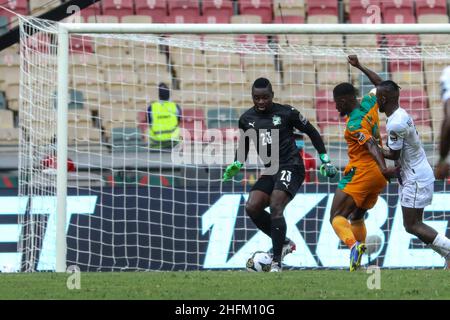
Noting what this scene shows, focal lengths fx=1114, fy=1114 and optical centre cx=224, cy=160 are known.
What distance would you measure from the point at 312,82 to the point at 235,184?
2.33 m

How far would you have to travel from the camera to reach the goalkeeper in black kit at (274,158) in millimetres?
10875

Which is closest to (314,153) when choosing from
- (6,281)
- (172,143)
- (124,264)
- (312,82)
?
(312,82)

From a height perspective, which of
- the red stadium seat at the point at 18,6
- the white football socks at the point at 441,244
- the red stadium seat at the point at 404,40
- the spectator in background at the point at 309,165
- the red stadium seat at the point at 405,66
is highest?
the red stadium seat at the point at 18,6

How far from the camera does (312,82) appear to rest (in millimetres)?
14867

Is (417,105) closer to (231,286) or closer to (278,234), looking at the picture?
(278,234)

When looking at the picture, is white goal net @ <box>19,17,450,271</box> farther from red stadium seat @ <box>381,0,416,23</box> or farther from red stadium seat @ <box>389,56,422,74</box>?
red stadium seat @ <box>381,0,416,23</box>

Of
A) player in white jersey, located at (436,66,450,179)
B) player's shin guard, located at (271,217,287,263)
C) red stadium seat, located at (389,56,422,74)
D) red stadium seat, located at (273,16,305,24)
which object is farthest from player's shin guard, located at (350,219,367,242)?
red stadium seat, located at (273,16,305,24)

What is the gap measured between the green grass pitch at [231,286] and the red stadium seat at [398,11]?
8956 millimetres

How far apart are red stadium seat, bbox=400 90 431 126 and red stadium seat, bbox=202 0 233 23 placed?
4165mm

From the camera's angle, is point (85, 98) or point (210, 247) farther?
point (85, 98)

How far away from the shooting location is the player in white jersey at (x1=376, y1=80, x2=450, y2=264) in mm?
10273

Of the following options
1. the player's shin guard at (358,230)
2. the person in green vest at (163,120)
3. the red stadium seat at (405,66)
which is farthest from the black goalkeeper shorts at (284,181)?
the red stadium seat at (405,66)

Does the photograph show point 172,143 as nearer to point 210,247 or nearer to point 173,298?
point 210,247

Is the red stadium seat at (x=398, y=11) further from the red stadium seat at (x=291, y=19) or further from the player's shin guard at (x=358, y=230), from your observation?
the player's shin guard at (x=358, y=230)
